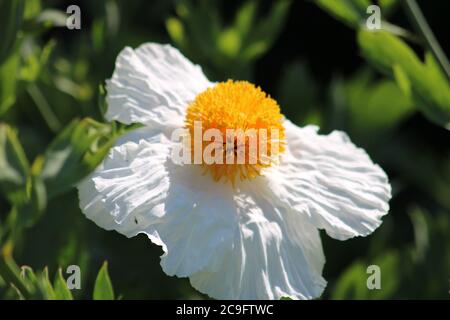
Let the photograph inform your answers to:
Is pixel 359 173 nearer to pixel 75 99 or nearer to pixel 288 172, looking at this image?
pixel 288 172

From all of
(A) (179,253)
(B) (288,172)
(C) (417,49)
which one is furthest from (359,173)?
(C) (417,49)

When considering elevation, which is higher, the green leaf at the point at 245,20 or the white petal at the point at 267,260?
the green leaf at the point at 245,20

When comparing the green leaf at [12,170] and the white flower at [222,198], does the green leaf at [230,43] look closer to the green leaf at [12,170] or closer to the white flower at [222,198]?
the white flower at [222,198]

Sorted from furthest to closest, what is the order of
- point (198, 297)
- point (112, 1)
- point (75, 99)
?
point (112, 1), point (75, 99), point (198, 297)

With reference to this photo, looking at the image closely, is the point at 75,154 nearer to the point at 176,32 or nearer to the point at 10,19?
the point at 10,19

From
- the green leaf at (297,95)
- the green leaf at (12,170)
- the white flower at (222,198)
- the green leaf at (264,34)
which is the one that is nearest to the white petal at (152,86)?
the white flower at (222,198)

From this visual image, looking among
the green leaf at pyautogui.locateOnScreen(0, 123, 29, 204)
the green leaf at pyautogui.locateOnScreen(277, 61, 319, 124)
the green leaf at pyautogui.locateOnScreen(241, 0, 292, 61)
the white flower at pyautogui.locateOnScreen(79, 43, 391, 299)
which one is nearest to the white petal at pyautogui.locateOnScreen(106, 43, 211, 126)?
the white flower at pyautogui.locateOnScreen(79, 43, 391, 299)

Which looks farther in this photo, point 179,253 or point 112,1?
point 112,1

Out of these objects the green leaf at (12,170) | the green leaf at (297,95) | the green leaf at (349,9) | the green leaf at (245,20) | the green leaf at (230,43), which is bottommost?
the green leaf at (12,170)
